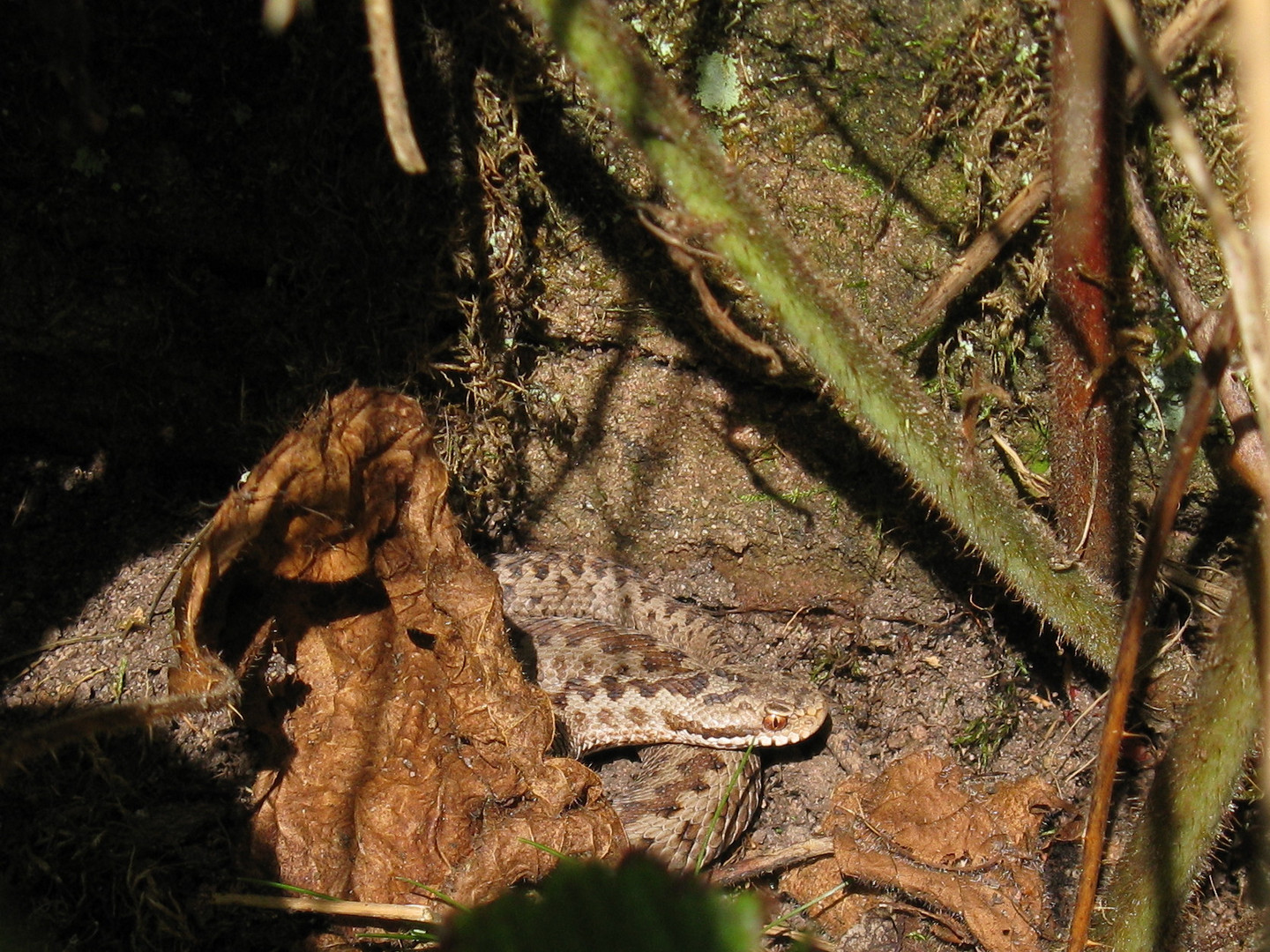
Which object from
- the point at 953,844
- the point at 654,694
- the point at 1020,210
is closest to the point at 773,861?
the point at 953,844

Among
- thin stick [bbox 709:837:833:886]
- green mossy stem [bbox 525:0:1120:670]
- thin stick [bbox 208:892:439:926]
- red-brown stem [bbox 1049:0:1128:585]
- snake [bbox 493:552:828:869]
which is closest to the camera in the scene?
green mossy stem [bbox 525:0:1120:670]

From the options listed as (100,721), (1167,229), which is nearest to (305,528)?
(100,721)

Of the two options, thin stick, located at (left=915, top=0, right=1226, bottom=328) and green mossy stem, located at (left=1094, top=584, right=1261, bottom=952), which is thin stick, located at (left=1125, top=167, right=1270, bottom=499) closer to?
thin stick, located at (left=915, top=0, right=1226, bottom=328)

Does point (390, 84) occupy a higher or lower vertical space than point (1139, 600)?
higher

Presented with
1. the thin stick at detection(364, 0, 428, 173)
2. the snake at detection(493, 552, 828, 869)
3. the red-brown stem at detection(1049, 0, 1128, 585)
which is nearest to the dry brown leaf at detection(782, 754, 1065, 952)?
the snake at detection(493, 552, 828, 869)

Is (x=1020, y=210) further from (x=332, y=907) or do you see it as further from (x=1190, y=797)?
(x=332, y=907)
